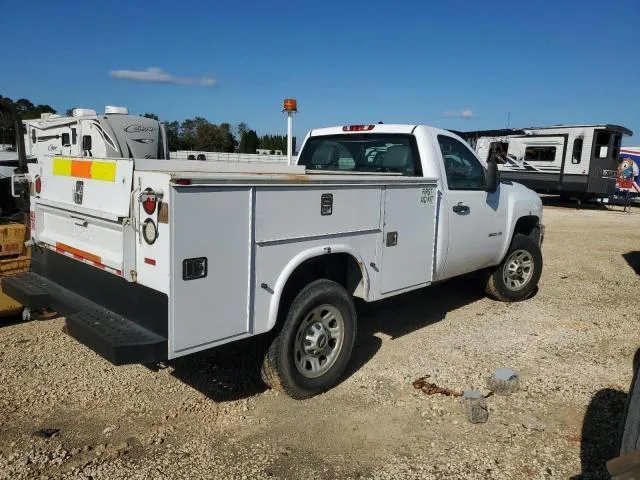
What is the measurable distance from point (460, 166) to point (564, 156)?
56.0 ft

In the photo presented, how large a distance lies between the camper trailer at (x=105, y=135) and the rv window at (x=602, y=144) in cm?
1584

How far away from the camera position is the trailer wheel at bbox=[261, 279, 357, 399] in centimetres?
374

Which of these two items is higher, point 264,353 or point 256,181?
point 256,181

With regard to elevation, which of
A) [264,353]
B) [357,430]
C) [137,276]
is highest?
[137,276]

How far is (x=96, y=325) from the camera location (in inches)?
129

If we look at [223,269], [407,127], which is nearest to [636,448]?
[223,269]

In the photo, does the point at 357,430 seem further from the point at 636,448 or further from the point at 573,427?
the point at 636,448

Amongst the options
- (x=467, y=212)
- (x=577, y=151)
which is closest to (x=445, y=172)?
(x=467, y=212)

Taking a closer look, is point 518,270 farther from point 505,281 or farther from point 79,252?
point 79,252

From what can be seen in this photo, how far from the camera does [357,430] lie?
144 inches

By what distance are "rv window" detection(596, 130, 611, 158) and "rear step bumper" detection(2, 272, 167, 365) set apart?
2029 centimetres

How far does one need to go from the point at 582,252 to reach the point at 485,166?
6.45 meters

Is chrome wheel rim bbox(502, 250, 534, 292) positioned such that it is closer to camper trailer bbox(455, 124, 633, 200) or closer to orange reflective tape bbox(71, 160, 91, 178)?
orange reflective tape bbox(71, 160, 91, 178)

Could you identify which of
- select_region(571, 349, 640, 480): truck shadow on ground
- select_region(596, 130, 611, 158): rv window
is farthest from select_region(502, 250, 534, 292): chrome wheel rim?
select_region(596, 130, 611, 158): rv window
